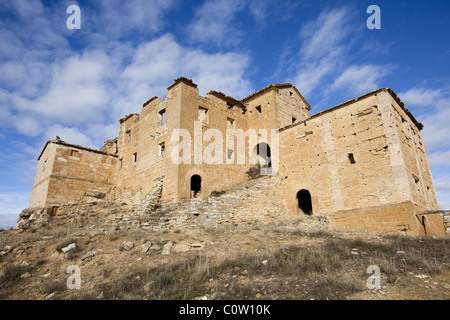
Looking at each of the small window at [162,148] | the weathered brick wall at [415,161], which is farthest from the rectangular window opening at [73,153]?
the weathered brick wall at [415,161]

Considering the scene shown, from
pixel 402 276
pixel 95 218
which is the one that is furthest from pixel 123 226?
pixel 402 276

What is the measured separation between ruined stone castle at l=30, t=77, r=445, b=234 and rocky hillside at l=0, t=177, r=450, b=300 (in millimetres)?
3912

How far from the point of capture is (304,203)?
1694 centimetres

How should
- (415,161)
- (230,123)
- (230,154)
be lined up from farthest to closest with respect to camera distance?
(230,123), (230,154), (415,161)

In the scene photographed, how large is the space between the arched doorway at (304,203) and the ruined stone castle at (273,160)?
0.08 metres

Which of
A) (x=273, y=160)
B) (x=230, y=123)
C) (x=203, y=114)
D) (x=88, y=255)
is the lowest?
(x=88, y=255)

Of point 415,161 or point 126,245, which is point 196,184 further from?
point 415,161

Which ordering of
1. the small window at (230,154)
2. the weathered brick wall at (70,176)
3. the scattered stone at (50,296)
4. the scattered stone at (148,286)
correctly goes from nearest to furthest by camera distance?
the scattered stone at (148,286), the scattered stone at (50,296), the weathered brick wall at (70,176), the small window at (230,154)

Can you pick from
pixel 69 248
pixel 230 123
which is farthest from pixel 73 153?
pixel 230 123

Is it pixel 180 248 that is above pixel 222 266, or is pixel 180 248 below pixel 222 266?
above

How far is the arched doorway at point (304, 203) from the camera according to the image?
53.4ft

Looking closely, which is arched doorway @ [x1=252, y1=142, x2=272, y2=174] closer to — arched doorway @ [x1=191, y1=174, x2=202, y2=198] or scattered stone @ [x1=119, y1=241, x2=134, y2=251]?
arched doorway @ [x1=191, y1=174, x2=202, y2=198]

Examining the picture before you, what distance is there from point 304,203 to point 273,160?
3.41 meters

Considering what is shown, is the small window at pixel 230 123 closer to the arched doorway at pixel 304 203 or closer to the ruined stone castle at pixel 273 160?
the ruined stone castle at pixel 273 160
